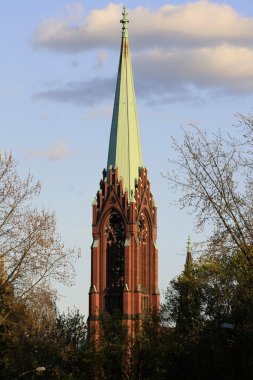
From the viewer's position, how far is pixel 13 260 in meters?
43.4

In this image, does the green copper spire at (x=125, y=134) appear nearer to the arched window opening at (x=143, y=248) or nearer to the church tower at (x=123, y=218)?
the church tower at (x=123, y=218)

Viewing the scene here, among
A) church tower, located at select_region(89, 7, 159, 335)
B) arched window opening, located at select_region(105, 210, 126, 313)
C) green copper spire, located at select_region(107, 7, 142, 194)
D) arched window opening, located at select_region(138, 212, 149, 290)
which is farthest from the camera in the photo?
arched window opening, located at select_region(138, 212, 149, 290)

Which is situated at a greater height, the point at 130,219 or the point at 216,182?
the point at 130,219

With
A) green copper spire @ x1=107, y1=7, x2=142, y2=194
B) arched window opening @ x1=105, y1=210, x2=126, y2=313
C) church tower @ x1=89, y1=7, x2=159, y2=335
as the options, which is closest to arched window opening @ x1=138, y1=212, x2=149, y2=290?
church tower @ x1=89, y1=7, x2=159, y2=335

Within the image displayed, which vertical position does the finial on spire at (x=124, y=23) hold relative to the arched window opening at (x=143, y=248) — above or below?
above

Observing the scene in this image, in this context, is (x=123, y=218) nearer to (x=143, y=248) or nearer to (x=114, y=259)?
(x=114, y=259)

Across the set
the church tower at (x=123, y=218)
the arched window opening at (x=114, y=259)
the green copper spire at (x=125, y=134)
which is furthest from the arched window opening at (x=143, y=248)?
the green copper spire at (x=125, y=134)

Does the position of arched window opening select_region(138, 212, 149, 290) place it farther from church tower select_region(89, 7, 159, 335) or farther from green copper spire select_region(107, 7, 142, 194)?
A: green copper spire select_region(107, 7, 142, 194)

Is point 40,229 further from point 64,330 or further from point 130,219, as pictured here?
point 130,219

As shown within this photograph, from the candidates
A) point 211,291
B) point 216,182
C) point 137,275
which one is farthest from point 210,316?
point 137,275

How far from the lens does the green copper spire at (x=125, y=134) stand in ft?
449

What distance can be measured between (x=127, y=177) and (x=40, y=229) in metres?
92.9

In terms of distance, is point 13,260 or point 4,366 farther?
point 4,366

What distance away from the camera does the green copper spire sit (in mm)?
136750
